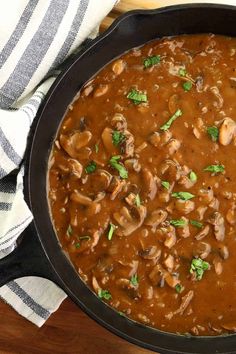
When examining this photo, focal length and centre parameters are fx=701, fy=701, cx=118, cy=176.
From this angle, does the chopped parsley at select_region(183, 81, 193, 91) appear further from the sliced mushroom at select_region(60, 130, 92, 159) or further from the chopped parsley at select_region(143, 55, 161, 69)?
the sliced mushroom at select_region(60, 130, 92, 159)

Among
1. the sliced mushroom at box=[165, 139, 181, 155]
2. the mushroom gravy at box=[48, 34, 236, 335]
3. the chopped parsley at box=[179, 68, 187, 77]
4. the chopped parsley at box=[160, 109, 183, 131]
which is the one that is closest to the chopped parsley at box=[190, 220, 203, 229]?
the mushroom gravy at box=[48, 34, 236, 335]

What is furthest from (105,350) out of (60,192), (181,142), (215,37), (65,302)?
(215,37)

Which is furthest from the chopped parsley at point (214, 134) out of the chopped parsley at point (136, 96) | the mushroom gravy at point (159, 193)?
the chopped parsley at point (136, 96)

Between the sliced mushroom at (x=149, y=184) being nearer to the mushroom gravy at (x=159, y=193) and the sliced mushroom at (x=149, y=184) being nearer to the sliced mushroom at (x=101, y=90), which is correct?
the mushroom gravy at (x=159, y=193)

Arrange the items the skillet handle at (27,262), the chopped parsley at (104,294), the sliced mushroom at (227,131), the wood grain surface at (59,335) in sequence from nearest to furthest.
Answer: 1. the skillet handle at (27,262)
2. the sliced mushroom at (227,131)
3. the chopped parsley at (104,294)
4. the wood grain surface at (59,335)

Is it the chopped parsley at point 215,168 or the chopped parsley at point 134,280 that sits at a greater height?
the chopped parsley at point 215,168

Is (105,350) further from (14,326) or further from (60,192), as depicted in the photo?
(60,192)
